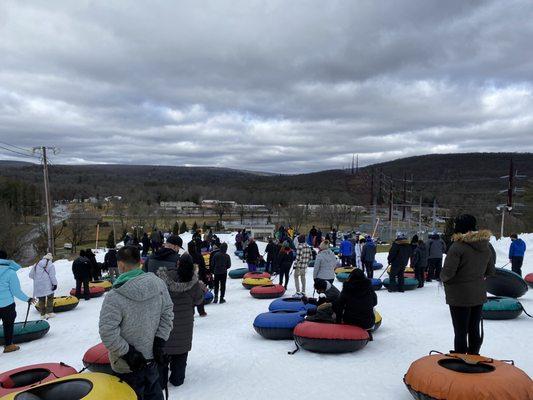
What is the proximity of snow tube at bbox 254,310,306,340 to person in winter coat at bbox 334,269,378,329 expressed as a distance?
3.56 ft

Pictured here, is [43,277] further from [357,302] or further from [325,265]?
[357,302]

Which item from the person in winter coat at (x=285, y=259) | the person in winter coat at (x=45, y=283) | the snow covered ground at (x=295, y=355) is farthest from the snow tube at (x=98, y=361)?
the person in winter coat at (x=285, y=259)

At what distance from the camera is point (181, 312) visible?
5715 mm

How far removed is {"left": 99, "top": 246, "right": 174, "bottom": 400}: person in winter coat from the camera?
3.74 metres

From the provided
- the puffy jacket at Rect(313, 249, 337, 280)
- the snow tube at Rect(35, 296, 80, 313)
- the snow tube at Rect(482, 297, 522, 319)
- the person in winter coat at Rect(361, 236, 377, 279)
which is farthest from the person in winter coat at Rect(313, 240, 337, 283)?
the snow tube at Rect(35, 296, 80, 313)

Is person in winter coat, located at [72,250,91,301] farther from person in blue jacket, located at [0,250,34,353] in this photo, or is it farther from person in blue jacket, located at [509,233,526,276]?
person in blue jacket, located at [509,233,526,276]

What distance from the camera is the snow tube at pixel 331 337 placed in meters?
6.65

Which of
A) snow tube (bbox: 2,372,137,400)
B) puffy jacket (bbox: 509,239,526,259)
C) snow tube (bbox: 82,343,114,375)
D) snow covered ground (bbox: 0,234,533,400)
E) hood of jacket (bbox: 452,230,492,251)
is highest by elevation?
hood of jacket (bbox: 452,230,492,251)

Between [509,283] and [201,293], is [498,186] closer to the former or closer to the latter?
[509,283]

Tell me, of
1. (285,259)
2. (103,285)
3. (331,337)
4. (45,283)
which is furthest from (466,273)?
(103,285)

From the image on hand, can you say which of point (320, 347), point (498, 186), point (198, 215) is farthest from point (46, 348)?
point (198, 215)

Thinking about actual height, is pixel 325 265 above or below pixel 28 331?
above

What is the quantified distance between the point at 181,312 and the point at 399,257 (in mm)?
8216

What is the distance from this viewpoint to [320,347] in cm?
674
